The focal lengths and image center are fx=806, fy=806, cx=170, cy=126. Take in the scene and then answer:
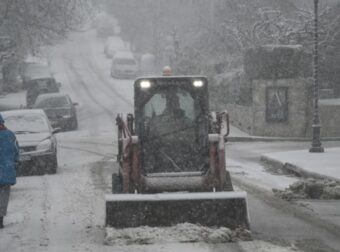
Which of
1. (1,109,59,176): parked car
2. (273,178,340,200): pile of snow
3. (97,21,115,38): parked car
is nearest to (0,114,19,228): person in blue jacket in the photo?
(273,178,340,200): pile of snow

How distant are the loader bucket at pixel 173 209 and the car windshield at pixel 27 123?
9863 millimetres

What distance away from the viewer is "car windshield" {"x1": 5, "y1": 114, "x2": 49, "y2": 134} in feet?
66.0

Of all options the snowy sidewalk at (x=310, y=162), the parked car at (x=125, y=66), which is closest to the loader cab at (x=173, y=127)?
the snowy sidewalk at (x=310, y=162)

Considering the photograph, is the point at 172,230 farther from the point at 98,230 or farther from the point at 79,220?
the point at 79,220

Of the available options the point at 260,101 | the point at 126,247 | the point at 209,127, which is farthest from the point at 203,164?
the point at 260,101

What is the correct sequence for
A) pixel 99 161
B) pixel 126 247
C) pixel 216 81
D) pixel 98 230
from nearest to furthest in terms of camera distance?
pixel 126 247
pixel 98 230
pixel 99 161
pixel 216 81

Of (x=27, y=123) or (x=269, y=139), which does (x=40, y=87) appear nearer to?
(x=269, y=139)

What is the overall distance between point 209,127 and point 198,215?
165 cm

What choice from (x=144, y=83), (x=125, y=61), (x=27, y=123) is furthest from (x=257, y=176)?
(x=125, y=61)

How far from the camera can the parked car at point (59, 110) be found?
3228cm

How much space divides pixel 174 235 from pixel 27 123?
35.6ft

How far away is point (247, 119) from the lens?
32219 millimetres

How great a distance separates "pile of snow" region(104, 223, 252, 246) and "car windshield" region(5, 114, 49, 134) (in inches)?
395

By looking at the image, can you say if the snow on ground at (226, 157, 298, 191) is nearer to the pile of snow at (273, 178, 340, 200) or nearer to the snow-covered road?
the snow-covered road
